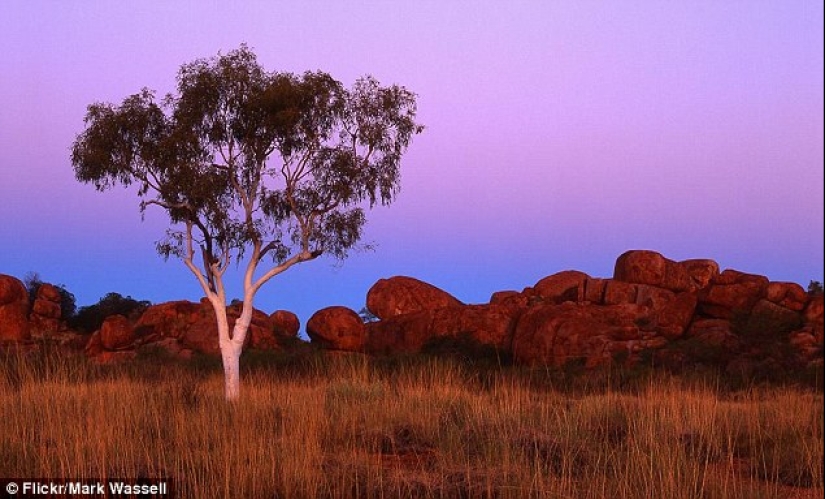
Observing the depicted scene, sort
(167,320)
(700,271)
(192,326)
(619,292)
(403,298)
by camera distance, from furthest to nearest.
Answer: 1. (167,320)
2. (403,298)
3. (192,326)
4. (700,271)
5. (619,292)

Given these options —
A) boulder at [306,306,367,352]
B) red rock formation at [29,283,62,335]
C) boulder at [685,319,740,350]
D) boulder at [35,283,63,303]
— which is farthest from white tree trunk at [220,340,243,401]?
boulder at [35,283,63,303]

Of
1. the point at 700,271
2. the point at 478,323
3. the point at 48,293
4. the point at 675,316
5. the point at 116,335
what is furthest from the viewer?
the point at 48,293

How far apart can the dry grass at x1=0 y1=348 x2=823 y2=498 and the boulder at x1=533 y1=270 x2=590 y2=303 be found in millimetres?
22884

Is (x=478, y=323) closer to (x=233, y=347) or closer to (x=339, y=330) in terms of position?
(x=339, y=330)

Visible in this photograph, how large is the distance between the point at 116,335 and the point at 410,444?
31.4 metres

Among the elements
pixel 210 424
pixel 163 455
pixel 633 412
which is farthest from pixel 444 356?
pixel 163 455

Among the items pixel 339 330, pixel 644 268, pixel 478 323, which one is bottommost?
pixel 478 323

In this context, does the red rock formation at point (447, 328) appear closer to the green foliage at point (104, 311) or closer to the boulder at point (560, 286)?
the boulder at point (560, 286)

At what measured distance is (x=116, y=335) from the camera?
41.2 m

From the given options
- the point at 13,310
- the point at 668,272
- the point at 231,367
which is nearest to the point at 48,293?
the point at 13,310

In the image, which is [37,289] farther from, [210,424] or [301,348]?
[210,424]

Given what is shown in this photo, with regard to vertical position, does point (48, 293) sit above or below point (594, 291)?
above

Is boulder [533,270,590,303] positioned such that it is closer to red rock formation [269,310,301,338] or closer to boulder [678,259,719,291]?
boulder [678,259,719,291]

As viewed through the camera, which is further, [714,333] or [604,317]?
[604,317]
